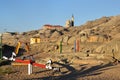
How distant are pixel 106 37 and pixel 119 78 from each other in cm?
2757

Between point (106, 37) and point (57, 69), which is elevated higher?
point (106, 37)

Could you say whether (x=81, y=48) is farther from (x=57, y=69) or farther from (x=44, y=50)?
(x=57, y=69)

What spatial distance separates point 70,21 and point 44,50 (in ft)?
167

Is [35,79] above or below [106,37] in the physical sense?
below

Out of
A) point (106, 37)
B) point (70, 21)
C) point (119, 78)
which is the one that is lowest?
point (119, 78)

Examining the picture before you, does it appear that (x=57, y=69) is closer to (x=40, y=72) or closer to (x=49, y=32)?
(x=40, y=72)

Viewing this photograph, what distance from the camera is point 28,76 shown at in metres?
18.3

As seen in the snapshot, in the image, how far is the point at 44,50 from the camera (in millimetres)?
49688

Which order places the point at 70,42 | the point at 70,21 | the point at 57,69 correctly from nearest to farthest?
the point at 57,69 < the point at 70,42 < the point at 70,21

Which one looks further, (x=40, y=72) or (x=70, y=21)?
(x=70, y=21)

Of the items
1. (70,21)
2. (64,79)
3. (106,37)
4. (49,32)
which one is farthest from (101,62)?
(70,21)

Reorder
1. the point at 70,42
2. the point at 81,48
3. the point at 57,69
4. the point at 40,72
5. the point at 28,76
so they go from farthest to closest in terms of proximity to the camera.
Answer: the point at 70,42 → the point at 81,48 → the point at 57,69 → the point at 40,72 → the point at 28,76

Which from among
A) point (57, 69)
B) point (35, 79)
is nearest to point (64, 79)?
point (35, 79)

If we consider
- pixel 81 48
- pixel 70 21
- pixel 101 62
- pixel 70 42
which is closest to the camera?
pixel 101 62
